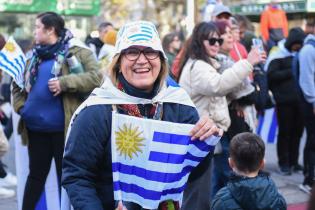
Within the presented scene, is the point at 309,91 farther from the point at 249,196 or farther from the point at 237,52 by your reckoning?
the point at 249,196

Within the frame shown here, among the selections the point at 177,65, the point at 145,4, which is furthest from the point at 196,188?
the point at 145,4

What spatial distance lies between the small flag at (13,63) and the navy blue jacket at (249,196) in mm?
2131

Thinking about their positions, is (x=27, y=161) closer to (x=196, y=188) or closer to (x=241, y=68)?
(x=241, y=68)

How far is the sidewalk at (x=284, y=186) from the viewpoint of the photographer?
6.05 metres

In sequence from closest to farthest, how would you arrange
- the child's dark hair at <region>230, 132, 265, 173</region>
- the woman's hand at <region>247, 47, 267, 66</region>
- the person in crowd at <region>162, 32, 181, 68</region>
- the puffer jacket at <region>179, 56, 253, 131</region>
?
the child's dark hair at <region>230, 132, 265, 173</region> → the puffer jacket at <region>179, 56, 253, 131</region> → the woman's hand at <region>247, 47, 267, 66</region> → the person in crowd at <region>162, 32, 181, 68</region>

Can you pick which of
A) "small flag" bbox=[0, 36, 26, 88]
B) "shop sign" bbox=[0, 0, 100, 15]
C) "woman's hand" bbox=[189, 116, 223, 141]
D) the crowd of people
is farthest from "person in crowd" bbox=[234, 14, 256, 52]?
"shop sign" bbox=[0, 0, 100, 15]

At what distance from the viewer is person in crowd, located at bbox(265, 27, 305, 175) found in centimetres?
736

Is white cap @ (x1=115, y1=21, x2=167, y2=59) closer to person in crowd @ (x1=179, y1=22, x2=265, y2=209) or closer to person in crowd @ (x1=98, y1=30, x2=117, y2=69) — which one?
person in crowd @ (x1=179, y1=22, x2=265, y2=209)

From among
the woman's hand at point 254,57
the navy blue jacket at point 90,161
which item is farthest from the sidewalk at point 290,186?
the navy blue jacket at point 90,161

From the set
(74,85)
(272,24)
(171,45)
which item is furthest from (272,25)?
(74,85)

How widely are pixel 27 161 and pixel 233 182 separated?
232 cm

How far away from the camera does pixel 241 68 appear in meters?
4.78

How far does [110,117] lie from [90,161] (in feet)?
0.69

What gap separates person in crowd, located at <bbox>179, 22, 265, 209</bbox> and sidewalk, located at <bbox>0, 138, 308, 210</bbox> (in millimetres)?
1047
